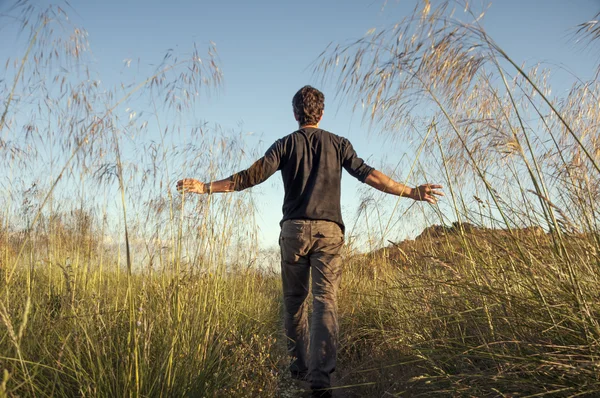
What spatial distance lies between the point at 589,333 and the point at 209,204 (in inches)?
88.4

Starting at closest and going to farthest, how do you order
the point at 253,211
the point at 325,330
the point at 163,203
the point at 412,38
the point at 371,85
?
1. the point at 412,38
2. the point at 371,85
3. the point at 325,330
4. the point at 163,203
5. the point at 253,211

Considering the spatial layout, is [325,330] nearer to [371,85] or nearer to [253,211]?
[371,85]

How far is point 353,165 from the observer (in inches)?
133

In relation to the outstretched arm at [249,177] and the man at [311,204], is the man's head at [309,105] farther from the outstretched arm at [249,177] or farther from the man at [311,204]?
the outstretched arm at [249,177]

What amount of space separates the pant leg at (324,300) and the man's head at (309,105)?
82cm

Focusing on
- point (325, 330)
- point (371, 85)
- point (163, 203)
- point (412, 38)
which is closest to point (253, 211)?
point (163, 203)

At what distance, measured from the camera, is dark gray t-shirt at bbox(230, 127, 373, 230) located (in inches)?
126

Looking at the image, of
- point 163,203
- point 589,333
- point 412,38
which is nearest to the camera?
point 589,333

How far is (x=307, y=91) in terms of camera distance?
3404 millimetres

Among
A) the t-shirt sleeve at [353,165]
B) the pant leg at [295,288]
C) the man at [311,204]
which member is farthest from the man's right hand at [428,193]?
the pant leg at [295,288]

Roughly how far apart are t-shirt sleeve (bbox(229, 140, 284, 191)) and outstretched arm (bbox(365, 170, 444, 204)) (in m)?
0.68

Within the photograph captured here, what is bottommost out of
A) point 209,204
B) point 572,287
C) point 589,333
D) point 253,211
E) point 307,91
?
point 589,333

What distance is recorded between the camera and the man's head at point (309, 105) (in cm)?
338

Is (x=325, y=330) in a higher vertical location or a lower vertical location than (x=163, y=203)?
lower
